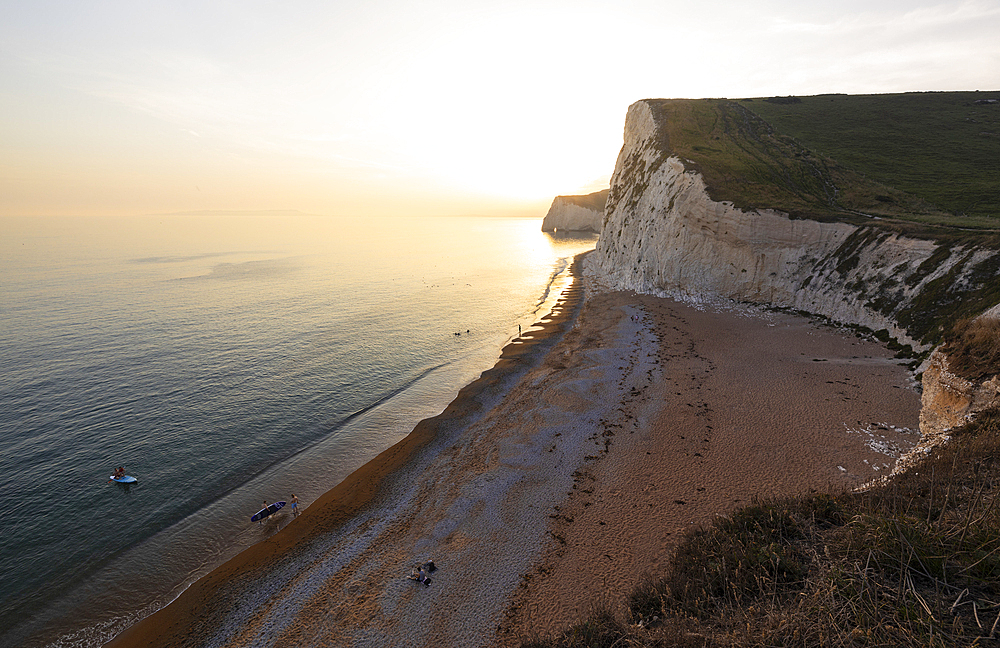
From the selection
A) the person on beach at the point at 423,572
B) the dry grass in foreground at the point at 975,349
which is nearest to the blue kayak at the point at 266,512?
the person on beach at the point at 423,572

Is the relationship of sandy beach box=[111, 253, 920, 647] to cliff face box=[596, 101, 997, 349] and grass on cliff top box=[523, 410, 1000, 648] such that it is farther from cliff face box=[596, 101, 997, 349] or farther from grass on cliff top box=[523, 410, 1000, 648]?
cliff face box=[596, 101, 997, 349]

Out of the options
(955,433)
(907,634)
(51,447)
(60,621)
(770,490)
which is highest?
(907,634)

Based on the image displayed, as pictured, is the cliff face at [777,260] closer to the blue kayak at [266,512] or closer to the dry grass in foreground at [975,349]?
the dry grass in foreground at [975,349]

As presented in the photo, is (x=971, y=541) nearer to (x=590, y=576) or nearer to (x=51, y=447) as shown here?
(x=590, y=576)

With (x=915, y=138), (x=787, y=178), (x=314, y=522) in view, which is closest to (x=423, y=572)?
(x=314, y=522)

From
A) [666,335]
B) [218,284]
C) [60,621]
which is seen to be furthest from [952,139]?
[218,284]

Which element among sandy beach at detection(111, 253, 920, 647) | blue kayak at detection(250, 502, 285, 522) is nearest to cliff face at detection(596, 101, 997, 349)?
sandy beach at detection(111, 253, 920, 647)
